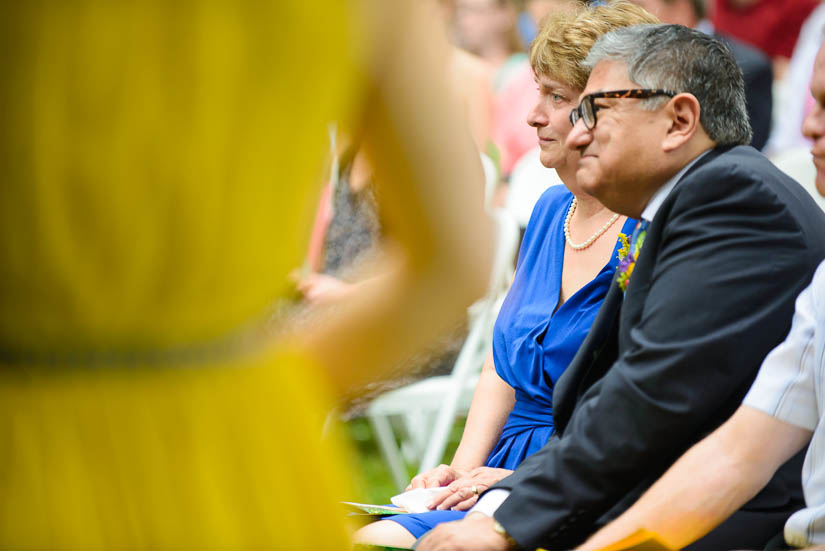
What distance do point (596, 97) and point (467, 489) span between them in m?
1.05

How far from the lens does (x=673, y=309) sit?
86.0 inches

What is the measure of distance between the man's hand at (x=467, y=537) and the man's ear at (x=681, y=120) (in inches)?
37.0

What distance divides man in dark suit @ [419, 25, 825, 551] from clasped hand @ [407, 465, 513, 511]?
0.90ft

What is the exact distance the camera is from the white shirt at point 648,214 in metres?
2.44

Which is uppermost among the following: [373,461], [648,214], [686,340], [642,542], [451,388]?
[648,214]

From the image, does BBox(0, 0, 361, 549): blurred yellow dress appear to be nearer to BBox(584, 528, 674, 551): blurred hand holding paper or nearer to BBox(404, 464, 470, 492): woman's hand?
BBox(584, 528, 674, 551): blurred hand holding paper

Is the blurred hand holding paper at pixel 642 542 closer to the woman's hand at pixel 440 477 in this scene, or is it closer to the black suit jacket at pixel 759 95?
the woman's hand at pixel 440 477

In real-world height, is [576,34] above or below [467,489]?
above

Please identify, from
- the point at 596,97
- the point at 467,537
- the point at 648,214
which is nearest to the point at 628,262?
the point at 648,214

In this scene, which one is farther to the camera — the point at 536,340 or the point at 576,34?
the point at 576,34

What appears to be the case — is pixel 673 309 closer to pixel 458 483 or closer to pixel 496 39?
pixel 458 483

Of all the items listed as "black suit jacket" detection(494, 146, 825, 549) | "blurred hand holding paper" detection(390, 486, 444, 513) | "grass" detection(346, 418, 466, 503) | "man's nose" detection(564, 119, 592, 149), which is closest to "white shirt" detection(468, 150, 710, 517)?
"black suit jacket" detection(494, 146, 825, 549)

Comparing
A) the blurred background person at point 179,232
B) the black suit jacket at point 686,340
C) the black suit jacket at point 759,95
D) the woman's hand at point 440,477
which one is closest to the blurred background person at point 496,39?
the black suit jacket at point 759,95

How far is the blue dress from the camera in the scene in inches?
111
